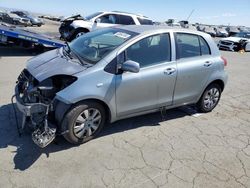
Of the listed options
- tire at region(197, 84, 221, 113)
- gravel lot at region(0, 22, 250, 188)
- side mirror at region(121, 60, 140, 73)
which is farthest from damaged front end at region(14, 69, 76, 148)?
tire at region(197, 84, 221, 113)

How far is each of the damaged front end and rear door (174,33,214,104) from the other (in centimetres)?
197

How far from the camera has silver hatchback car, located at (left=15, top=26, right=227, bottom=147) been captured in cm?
405

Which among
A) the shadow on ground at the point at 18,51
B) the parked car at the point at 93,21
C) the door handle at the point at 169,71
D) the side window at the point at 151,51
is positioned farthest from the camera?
the parked car at the point at 93,21

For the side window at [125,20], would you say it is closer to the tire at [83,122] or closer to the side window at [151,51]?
the side window at [151,51]

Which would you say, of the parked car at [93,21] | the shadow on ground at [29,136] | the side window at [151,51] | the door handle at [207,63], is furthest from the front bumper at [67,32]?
the side window at [151,51]

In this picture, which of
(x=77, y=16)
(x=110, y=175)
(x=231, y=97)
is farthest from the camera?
(x=77, y=16)

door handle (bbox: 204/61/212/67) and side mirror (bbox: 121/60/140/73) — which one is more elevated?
side mirror (bbox: 121/60/140/73)

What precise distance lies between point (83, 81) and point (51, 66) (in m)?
0.64

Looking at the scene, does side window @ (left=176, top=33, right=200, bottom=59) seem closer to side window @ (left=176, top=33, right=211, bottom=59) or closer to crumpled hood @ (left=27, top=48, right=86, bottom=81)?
side window @ (left=176, top=33, right=211, bottom=59)

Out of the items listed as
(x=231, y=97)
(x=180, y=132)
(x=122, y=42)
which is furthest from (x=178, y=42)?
(x=231, y=97)

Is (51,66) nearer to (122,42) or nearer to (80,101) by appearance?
(80,101)

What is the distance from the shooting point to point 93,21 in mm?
14023

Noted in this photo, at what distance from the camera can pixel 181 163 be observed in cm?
411

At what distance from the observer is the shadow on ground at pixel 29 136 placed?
12.9ft
